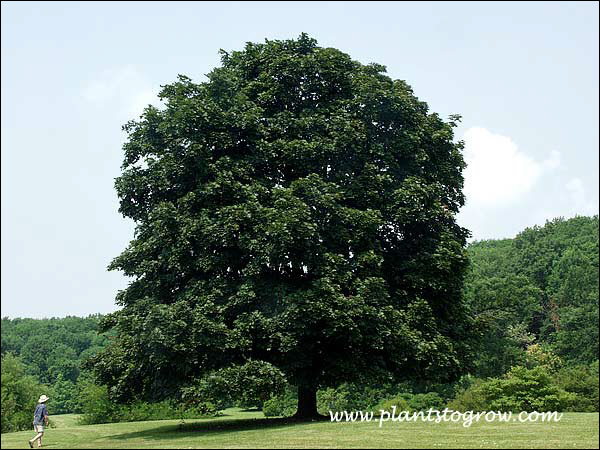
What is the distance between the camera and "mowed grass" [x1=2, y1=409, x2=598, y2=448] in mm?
20094

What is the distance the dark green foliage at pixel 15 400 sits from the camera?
49.2 m

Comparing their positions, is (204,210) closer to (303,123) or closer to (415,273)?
(303,123)

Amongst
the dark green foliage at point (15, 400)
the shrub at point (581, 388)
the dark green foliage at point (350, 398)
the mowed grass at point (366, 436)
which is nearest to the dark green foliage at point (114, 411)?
the dark green foliage at point (15, 400)

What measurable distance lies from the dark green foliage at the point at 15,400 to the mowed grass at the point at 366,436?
21621mm

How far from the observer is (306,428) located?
26656mm

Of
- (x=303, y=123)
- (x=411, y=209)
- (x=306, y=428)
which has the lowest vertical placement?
A: (x=306, y=428)

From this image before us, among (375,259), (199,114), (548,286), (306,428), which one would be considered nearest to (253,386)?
(306,428)

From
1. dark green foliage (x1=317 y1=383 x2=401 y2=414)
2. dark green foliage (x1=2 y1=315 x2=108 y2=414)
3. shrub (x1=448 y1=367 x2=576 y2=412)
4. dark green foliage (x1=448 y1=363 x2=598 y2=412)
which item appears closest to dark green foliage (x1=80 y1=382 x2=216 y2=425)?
dark green foliage (x1=317 y1=383 x2=401 y2=414)

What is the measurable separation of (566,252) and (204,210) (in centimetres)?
8141

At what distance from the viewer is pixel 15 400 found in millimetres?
54344

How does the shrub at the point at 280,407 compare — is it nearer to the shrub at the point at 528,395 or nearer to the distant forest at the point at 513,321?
the distant forest at the point at 513,321

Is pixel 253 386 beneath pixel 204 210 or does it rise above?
beneath

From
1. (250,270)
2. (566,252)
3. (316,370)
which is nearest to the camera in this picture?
(250,270)

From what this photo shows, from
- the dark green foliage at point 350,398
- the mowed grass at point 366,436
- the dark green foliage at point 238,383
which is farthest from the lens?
the dark green foliage at point 350,398
